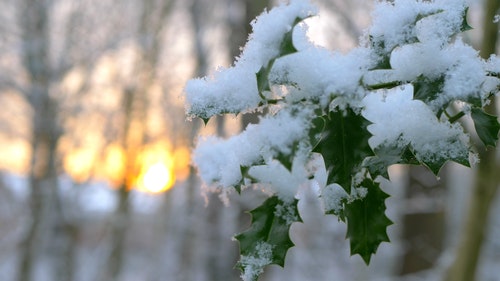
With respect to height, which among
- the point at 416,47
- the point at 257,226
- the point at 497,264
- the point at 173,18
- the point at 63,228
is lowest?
the point at 257,226

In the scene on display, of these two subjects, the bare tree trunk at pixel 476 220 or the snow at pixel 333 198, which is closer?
the snow at pixel 333 198

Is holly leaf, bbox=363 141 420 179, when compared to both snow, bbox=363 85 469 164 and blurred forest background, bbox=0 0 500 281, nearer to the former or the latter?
snow, bbox=363 85 469 164

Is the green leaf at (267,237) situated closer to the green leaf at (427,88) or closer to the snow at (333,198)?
the snow at (333,198)

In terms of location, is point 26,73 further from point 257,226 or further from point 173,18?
point 257,226

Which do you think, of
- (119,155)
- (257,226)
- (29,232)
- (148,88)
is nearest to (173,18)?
(148,88)

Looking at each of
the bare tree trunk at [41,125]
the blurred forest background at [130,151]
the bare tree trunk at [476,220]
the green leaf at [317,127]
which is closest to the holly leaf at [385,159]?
the green leaf at [317,127]

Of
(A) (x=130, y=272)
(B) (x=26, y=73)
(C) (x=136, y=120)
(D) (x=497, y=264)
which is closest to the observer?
(B) (x=26, y=73)

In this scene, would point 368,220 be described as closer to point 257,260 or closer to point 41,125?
point 257,260

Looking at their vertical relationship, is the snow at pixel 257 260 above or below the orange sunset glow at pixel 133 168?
below
